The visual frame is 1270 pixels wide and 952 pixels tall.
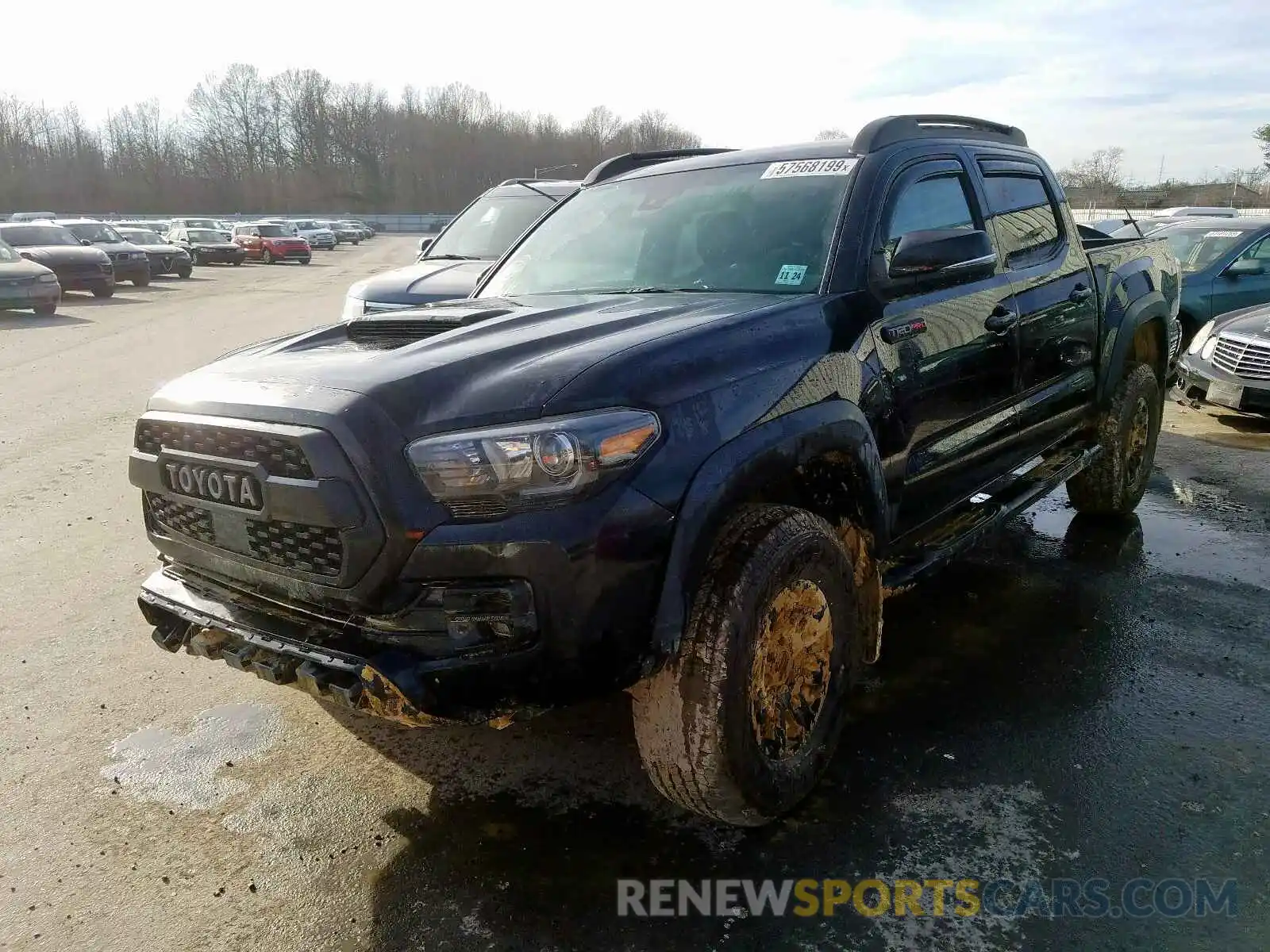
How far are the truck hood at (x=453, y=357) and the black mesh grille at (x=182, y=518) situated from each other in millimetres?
286

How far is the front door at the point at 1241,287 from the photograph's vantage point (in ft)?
34.4

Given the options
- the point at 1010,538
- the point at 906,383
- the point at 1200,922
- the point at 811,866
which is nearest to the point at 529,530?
the point at 811,866

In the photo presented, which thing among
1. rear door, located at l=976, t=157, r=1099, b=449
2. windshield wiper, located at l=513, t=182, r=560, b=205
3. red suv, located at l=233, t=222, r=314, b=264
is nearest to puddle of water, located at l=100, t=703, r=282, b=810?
rear door, located at l=976, t=157, r=1099, b=449

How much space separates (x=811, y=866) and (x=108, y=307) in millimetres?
20472

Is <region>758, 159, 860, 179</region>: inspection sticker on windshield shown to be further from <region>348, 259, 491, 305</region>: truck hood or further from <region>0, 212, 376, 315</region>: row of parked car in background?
<region>0, 212, 376, 315</region>: row of parked car in background

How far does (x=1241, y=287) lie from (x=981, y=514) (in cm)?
863

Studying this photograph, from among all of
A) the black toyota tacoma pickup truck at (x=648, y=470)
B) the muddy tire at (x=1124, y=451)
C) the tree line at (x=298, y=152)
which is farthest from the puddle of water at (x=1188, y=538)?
the tree line at (x=298, y=152)

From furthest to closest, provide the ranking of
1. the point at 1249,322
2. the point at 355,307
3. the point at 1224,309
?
the point at 1224,309 → the point at 1249,322 → the point at 355,307

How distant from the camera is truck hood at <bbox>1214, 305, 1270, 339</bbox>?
8.20m

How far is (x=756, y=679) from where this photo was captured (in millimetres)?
2613

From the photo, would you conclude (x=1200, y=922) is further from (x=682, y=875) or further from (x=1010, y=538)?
(x=1010, y=538)

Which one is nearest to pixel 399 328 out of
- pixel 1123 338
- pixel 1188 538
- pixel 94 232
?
pixel 1123 338

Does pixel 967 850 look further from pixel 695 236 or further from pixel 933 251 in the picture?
pixel 695 236

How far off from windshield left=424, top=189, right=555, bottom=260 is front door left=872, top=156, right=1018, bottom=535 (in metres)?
5.49
